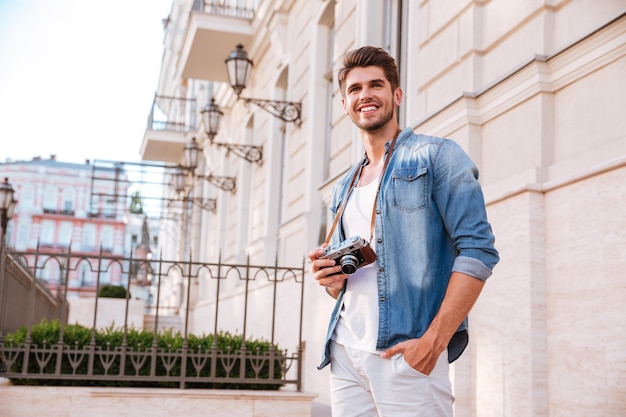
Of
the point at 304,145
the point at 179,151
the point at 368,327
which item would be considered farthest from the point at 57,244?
the point at 368,327

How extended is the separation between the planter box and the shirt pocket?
202 inches

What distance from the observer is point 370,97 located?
2.53 meters

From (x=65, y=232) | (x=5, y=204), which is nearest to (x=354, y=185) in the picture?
(x=5, y=204)

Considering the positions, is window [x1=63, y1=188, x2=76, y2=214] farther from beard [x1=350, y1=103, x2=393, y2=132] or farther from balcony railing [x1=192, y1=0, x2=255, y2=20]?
beard [x1=350, y1=103, x2=393, y2=132]

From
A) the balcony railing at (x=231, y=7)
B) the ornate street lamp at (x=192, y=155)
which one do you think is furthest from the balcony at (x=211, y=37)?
the ornate street lamp at (x=192, y=155)

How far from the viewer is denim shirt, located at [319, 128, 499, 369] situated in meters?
2.27

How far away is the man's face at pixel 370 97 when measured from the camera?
2.54 metres

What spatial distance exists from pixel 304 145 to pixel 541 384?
8.16m

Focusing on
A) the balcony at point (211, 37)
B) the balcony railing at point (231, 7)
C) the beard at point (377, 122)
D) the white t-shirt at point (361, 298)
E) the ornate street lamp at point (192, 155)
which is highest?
the balcony railing at point (231, 7)

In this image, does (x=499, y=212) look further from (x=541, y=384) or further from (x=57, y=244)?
(x=57, y=244)

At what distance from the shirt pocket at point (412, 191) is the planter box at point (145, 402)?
16.8 feet

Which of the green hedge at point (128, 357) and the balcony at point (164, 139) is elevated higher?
the balcony at point (164, 139)

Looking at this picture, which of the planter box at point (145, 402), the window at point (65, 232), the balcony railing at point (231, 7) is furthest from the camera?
the window at point (65, 232)

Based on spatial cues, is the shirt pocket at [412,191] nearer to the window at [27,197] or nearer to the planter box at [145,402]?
the planter box at [145,402]
